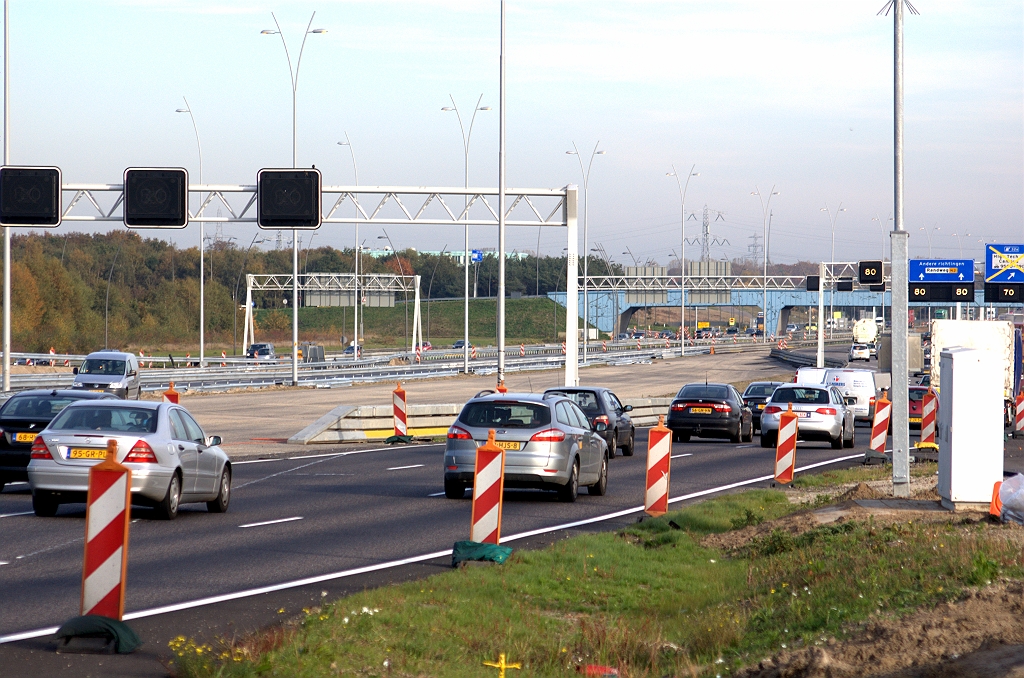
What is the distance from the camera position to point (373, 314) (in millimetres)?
144500

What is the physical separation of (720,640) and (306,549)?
19.6ft

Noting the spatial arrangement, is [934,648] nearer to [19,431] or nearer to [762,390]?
[19,431]

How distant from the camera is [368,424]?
106 ft

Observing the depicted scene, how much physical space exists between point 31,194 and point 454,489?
15677 millimetres

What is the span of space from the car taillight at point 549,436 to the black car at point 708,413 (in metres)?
15.9

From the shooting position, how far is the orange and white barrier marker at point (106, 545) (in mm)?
8406

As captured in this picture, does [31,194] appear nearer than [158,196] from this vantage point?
Yes

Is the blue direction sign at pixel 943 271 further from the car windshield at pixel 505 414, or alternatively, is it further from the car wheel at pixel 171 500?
the car wheel at pixel 171 500

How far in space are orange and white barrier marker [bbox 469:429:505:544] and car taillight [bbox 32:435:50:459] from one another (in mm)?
5987

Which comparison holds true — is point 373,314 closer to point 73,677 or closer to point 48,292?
point 48,292

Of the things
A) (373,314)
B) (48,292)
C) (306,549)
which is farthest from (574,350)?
(373,314)

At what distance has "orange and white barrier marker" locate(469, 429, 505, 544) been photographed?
11.8 meters

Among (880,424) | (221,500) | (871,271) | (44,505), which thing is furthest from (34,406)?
(871,271)

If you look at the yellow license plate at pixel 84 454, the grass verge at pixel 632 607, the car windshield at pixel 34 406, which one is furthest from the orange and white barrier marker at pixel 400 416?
the grass verge at pixel 632 607
